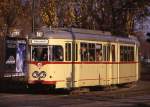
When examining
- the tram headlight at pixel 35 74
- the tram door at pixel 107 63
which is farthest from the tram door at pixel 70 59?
the tram door at pixel 107 63

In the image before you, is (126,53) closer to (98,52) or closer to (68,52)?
(98,52)

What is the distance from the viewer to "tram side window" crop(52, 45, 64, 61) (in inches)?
1147

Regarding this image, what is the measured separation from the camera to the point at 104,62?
32.9 meters

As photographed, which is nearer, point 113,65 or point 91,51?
point 91,51

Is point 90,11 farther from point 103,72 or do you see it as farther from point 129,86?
point 103,72

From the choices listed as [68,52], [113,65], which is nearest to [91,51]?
[68,52]

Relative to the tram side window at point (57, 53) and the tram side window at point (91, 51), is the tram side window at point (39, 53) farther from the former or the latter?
the tram side window at point (91, 51)

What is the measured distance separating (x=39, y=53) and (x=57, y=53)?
0.89 m

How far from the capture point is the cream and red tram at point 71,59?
95.3 feet

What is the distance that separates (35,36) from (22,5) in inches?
778

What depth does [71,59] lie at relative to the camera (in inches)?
1165

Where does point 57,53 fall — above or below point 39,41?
below

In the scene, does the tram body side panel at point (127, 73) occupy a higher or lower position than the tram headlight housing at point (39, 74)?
lower

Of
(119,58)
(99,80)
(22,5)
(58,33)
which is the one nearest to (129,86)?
(119,58)
